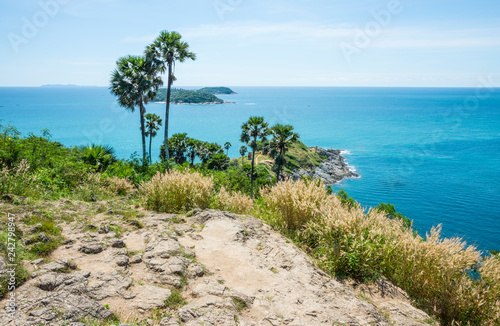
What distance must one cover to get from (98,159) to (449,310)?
16.5 m

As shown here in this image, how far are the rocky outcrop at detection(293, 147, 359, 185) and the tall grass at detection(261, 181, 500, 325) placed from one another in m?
58.2

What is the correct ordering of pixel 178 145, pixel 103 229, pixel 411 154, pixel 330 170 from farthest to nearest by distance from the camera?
pixel 411 154 < pixel 330 170 < pixel 178 145 < pixel 103 229

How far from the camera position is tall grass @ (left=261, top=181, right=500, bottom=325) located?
584 centimetres

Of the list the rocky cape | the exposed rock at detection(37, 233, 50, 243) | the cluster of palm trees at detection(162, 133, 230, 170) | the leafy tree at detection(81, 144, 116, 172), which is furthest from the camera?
the cluster of palm trees at detection(162, 133, 230, 170)

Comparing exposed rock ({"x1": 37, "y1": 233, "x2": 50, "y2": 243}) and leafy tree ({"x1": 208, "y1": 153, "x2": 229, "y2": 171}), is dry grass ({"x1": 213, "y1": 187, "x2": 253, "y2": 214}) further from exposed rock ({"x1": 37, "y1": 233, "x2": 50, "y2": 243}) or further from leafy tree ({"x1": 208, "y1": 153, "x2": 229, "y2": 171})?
leafy tree ({"x1": 208, "y1": 153, "x2": 229, "y2": 171})

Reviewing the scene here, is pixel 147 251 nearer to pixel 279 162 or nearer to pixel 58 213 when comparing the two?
pixel 58 213

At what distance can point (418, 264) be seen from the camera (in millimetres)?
6320

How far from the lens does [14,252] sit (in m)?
5.18

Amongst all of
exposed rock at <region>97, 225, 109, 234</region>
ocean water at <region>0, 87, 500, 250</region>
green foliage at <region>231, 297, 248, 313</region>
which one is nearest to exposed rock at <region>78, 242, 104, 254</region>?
exposed rock at <region>97, 225, 109, 234</region>

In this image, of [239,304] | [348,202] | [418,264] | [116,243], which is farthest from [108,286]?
[348,202]

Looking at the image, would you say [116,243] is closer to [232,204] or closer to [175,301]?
[175,301]

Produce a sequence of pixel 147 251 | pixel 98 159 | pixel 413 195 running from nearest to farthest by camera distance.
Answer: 1. pixel 147 251
2. pixel 98 159
3. pixel 413 195

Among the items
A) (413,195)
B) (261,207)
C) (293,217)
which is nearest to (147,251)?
(293,217)

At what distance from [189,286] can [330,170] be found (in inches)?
2873
